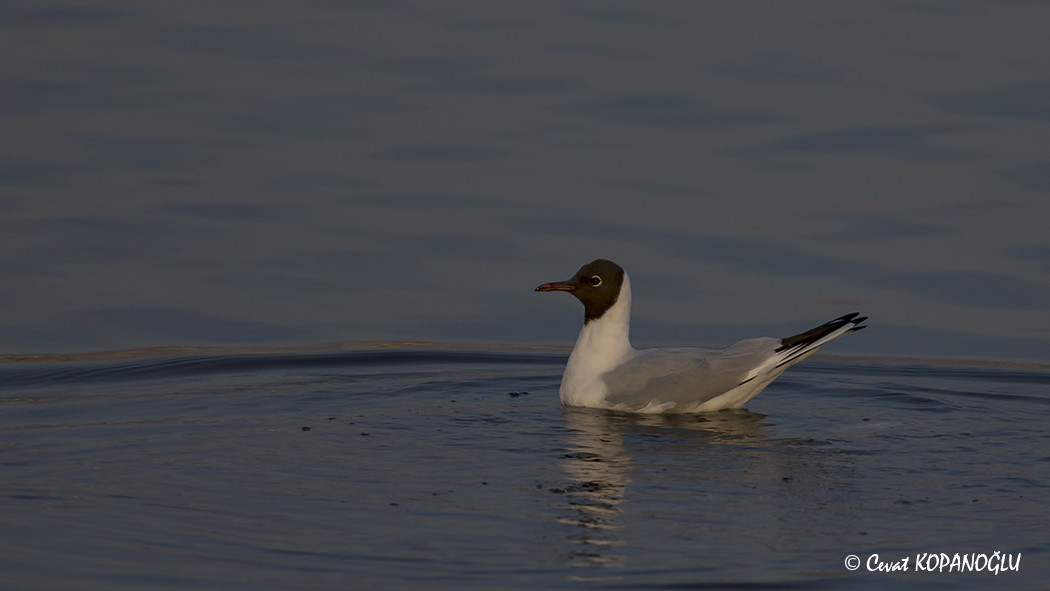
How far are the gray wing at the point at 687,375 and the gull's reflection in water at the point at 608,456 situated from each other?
14 centimetres

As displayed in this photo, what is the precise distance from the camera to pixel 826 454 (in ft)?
31.3

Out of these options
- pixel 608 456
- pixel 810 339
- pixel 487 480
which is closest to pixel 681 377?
pixel 810 339

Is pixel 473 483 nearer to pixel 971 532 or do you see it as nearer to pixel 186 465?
pixel 186 465

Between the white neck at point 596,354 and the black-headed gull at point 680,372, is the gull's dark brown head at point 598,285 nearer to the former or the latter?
the white neck at point 596,354

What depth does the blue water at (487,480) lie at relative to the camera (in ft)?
24.1

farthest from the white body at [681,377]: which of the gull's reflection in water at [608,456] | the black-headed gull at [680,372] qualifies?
the gull's reflection in water at [608,456]

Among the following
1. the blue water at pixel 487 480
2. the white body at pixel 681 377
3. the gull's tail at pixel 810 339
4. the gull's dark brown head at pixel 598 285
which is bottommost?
the blue water at pixel 487 480

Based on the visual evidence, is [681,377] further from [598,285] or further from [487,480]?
[487,480]

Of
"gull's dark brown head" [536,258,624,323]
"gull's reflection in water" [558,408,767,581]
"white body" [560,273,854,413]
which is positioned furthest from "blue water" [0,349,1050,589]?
"gull's dark brown head" [536,258,624,323]

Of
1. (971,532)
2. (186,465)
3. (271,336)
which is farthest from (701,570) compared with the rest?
(271,336)

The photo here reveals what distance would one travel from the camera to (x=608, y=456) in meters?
9.45

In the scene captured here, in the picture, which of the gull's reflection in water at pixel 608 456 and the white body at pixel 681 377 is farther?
the white body at pixel 681 377

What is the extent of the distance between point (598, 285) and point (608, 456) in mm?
2550

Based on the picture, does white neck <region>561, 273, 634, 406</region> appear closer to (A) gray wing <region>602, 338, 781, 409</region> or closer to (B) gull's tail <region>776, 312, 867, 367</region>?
(A) gray wing <region>602, 338, 781, 409</region>
